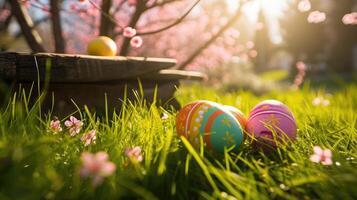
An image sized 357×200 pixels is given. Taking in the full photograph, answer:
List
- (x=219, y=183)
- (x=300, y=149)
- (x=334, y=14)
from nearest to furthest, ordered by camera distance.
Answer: (x=219, y=183) < (x=300, y=149) < (x=334, y=14)

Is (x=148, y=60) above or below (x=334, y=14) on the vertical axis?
below

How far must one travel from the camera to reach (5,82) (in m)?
2.63

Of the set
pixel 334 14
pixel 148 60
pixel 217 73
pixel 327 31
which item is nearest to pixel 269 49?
pixel 327 31

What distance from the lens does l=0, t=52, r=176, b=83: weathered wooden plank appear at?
2.57 m

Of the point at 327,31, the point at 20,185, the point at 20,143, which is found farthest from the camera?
the point at 327,31

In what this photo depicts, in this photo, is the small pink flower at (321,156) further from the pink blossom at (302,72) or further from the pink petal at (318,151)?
the pink blossom at (302,72)

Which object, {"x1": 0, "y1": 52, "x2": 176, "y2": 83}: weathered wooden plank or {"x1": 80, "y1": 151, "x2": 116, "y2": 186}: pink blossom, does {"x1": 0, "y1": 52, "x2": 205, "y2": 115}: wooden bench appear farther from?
{"x1": 80, "y1": 151, "x2": 116, "y2": 186}: pink blossom

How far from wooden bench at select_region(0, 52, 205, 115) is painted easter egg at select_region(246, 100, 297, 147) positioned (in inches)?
26.3

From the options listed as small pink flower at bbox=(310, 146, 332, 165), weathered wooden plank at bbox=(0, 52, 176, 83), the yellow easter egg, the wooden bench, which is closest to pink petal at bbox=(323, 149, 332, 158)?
small pink flower at bbox=(310, 146, 332, 165)

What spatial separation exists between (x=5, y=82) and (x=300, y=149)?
2.02 metres

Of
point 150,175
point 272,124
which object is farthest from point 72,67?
point 272,124

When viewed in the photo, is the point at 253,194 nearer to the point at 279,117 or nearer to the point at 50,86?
the point at 279,117

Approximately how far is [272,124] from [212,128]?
451mm

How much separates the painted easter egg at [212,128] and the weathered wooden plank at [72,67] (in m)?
0.99
